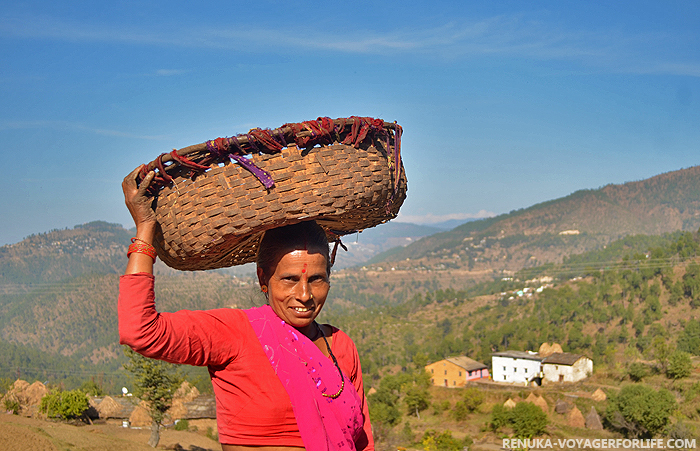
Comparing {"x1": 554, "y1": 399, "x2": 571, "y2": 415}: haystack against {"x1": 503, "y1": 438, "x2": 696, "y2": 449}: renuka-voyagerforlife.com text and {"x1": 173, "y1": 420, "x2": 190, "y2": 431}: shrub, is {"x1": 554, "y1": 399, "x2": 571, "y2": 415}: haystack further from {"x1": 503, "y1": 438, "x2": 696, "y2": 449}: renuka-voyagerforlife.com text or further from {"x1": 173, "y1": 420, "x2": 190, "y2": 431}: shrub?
{"x1": 173, "y1": 420, "x2": 190, "y2": 431}: shrub

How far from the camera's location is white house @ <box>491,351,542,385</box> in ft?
183

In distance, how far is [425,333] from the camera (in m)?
89.3

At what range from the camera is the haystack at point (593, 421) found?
134 feet

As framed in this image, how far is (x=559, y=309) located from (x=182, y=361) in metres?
83.4

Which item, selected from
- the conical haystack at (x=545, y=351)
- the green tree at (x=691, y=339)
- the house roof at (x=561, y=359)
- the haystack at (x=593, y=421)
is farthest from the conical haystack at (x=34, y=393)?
the green tree at (x=691, y=339)

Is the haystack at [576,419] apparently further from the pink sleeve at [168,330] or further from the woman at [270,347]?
the pink sleeve at [168,330]

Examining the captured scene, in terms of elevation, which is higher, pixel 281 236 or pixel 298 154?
pixel 298 154

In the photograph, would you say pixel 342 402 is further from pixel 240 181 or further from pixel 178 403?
pixel 178 403

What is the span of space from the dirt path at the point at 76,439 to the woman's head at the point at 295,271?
52.4 ft

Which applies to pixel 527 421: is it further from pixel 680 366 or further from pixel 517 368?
pixel 517 368

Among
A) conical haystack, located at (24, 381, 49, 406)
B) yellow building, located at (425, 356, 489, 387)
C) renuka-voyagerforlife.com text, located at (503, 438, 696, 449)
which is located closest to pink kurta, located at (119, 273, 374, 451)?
renuka-voyagerforlife.com text, located at (503, 438, 696, 449)

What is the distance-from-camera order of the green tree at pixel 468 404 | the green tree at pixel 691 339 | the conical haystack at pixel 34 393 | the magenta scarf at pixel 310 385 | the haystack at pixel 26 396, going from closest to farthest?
the magenta scarf at pixel 310 385, the haystack at pixel 26 396, the conical haystack at pixel 34 393, the green tree at pixel 468 404, the green tree at pixel 691 339

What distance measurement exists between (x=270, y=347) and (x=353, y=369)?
0.62 m

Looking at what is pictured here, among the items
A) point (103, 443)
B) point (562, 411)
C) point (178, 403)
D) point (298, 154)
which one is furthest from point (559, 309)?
point (298, 154)
